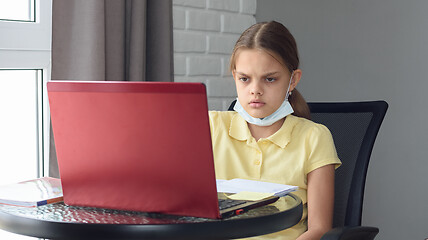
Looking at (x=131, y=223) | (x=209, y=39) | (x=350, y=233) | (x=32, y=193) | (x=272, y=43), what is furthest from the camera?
(x=209, y=39)

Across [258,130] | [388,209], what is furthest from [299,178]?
[388,209]

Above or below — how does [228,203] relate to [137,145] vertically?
below

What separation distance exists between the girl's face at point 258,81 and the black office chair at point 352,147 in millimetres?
255

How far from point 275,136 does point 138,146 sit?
701 mm

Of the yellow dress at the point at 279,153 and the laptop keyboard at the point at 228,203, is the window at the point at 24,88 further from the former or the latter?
the laptop keyboard at the point at 228,203

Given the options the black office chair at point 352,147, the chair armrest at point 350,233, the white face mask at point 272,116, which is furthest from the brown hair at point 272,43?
the chair armrest at point 350,233

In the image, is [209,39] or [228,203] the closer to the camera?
[228,203]

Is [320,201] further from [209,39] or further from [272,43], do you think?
[209,39]

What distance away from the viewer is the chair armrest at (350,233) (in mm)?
1218

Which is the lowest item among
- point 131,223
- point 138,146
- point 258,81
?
point 131,223

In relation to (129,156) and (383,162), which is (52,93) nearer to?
(129,156)

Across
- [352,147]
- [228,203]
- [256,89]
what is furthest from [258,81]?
[228,203]

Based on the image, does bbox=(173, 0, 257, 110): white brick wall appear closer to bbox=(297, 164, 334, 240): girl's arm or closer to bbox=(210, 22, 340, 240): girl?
bbox=(210, 22, 340, 240): girl

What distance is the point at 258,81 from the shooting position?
148 centimetres
